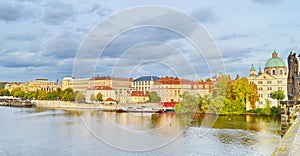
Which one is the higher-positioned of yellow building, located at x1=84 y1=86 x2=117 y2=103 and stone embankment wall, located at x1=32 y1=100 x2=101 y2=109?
yellow building, located at x1=84 y1=86 x2=117 y2=103

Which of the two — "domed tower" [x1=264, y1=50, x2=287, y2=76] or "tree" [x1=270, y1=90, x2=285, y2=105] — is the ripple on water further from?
"domed tower" [x1=264, y1=50, x2=287, y2=76]

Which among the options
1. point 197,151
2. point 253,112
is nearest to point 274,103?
point 253,112

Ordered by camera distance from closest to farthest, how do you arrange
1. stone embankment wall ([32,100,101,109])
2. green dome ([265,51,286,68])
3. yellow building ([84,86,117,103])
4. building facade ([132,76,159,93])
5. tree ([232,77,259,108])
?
building facade ([132,76,159,93]), yellow building ([84,86,117,103]), tree ([232,77,259,108]), stone embankment wall ([32,100,101,109]), green dome ([265,51,286,68])

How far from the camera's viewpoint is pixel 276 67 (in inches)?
1264

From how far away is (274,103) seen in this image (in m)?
27.5

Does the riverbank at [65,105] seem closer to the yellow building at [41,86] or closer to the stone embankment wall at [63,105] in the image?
the stone embankment wall at [63,105]

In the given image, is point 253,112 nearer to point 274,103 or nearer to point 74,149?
point 274,103

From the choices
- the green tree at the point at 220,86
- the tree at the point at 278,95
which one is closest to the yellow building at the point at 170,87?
the green tree at the point at 220,86

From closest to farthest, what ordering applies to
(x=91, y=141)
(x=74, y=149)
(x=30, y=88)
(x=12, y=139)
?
(x=74, y=149)
(x=91, y=141)
(x=12, y=139)
(x=30, y=88)

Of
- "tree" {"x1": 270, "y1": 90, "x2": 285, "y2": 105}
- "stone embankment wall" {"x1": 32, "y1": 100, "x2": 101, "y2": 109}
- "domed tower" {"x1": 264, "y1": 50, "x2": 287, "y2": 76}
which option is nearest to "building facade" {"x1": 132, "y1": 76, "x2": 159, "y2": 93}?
"tree" {"x1": 270, "y1": 90, "x2": 285, "y2": 105}

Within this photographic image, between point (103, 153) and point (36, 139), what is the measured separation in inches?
186

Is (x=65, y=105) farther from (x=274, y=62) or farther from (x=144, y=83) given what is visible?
(x=144, y=83)

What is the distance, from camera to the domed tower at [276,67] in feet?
104

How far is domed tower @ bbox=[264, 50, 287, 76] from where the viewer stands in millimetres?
31844
